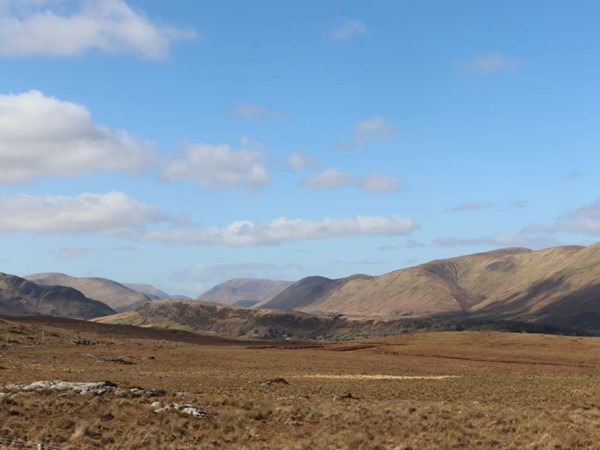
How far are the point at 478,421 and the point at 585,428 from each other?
4033mm

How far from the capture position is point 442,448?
2095 centimetres

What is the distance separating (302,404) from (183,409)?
596 cm

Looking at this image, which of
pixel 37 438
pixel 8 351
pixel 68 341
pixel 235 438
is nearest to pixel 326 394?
pixel 235 438

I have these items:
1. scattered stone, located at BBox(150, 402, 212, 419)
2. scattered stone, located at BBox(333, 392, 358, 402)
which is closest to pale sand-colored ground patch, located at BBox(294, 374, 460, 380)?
scattered stone, located at BBox(333, 392, 358, 402)

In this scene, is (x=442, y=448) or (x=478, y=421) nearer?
(x=442, y=448)

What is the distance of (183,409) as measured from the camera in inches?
944

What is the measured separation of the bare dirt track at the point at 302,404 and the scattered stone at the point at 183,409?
0.96ft

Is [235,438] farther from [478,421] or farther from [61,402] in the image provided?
[478,421]

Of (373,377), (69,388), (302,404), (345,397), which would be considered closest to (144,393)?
(69,388)

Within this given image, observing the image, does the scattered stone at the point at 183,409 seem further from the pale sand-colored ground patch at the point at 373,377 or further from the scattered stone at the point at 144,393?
the pale sand-colored ground patch at the point at 373,377

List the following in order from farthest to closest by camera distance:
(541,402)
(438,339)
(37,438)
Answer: (438,339), (541,402), (37,438)

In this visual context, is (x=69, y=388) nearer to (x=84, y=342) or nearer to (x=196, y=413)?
(x=196, y=413)

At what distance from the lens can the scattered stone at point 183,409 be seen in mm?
23531

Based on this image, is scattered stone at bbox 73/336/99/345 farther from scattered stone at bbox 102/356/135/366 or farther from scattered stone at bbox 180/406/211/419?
scattered stone at bbox 180/406/211/419
